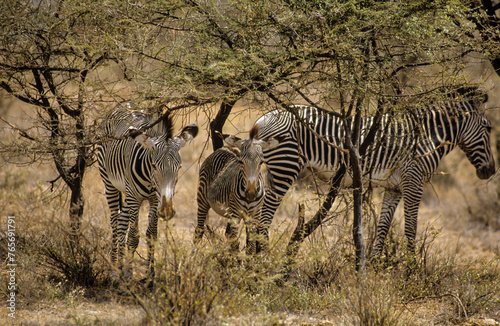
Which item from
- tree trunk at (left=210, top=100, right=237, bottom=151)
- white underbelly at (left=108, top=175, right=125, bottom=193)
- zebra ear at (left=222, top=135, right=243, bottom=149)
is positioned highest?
tree trunk at (left=210, top=100, right=237, bottom=151)

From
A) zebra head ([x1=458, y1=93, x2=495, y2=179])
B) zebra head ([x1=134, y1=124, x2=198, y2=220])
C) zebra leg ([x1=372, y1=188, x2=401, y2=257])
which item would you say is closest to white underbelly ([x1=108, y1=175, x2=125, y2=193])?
zebra head ([x1=134, y1=124, x2=198, y2=220])

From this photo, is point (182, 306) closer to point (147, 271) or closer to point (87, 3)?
point (147, 271)

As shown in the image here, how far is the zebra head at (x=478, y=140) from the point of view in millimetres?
7586

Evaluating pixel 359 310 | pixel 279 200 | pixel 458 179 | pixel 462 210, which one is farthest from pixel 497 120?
pixel 359 310

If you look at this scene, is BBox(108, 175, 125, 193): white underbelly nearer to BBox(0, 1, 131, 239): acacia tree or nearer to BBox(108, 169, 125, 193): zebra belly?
BBox(108, 169, 125, 193): zebra belly

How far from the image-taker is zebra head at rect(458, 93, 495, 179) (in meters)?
7.59

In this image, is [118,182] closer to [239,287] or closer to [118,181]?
[118,181]

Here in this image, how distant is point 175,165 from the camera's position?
511 cm

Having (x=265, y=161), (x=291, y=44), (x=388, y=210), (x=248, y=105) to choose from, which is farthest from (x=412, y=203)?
(x=291, y=44)

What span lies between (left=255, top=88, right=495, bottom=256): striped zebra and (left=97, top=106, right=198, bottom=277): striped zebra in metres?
1.53

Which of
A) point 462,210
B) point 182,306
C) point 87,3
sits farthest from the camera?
point 462,210

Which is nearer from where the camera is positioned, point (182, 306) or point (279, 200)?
point (182, 306)

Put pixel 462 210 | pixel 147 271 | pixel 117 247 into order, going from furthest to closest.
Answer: pixel 462 210
pixel 117 247
pixel 147 271

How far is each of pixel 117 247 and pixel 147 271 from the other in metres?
1.71
